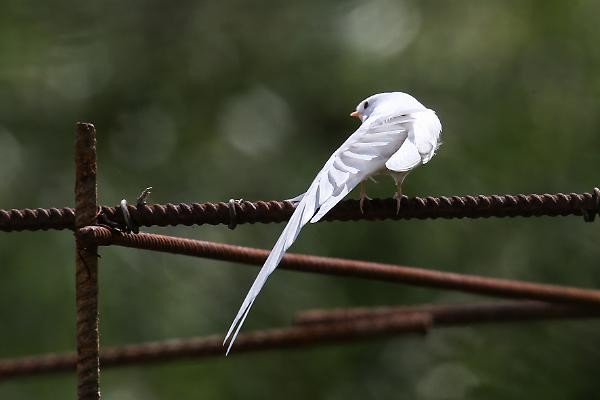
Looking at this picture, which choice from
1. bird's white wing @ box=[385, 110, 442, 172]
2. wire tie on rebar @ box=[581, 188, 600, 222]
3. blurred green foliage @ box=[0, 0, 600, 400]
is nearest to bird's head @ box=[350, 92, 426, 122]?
bird's white wing @ box=[385, 110, 442, 172]

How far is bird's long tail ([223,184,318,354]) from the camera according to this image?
197 cm

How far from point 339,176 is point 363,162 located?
4.9 inches

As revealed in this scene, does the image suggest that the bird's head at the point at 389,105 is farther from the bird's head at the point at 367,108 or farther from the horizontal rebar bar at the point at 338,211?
the horizontal rebar bar at the point at 338,211

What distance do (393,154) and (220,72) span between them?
5.33m

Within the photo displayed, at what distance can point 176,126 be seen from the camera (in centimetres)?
755

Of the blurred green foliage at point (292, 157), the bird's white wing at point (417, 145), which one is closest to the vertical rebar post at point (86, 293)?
the bird's white wing at point (417, 145)

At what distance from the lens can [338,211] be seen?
2.25 m

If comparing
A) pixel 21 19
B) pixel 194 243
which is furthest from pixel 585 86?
pixel 194 243

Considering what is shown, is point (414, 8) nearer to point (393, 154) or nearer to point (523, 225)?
point (523, 225)

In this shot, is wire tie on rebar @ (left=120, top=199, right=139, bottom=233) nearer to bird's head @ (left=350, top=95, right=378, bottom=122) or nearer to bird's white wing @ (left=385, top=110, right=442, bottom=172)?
bird's white wing @ (left=385, top=110, right=442, bottom=172)

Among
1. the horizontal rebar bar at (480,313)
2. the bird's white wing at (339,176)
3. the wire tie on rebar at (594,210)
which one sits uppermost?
the bird's white wing at (339,176)

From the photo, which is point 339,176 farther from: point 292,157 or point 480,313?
point 292,157

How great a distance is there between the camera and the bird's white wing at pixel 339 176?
2064 mm

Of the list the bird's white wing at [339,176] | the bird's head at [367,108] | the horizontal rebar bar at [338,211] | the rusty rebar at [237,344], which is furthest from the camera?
the bird's head at [367,108]
